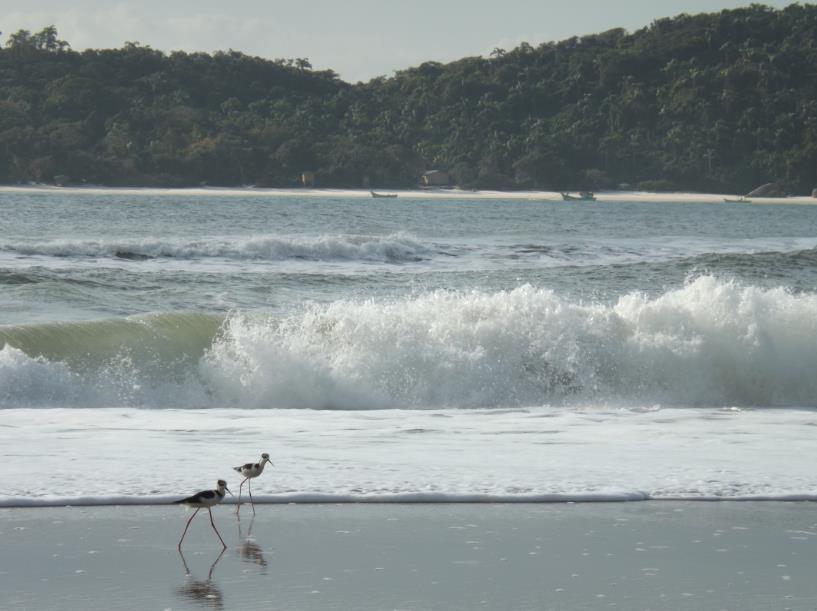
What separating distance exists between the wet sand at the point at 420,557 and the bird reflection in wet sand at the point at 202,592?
0.01 meters

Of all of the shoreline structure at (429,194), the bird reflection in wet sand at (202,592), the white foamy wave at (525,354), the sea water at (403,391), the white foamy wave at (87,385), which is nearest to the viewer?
the bird reflection in wet sand at (202,592)

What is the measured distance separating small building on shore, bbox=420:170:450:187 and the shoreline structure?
3.49 feet

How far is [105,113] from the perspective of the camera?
11788 centimetres

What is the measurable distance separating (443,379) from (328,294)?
9076 mm

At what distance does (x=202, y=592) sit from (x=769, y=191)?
119995 mm

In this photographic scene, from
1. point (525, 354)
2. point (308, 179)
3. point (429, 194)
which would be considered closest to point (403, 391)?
point (525, 354)

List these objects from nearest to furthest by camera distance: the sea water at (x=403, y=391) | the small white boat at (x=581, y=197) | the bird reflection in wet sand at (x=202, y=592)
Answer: the bird reflection in wet sand at (x=202, y=592) < the sea water at (x=403, y=391) < the small white boat at (x=581, y=197)

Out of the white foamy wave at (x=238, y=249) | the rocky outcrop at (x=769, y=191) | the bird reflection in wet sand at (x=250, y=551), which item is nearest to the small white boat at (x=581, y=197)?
the rocky outcrop at (x=769, y=191)

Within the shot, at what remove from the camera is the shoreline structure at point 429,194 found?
3912 inches

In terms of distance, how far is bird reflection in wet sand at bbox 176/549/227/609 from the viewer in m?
5.58

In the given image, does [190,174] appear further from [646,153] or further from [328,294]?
[328,294]

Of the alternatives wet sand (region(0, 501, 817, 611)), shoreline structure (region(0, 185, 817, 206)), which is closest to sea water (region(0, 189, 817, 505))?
wet sand (region(0, 501, 817, 611))

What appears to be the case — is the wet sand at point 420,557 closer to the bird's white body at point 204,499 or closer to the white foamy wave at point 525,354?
the bird's white body at point 204,499

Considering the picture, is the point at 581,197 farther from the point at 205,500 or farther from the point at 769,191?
the point at 205,500
